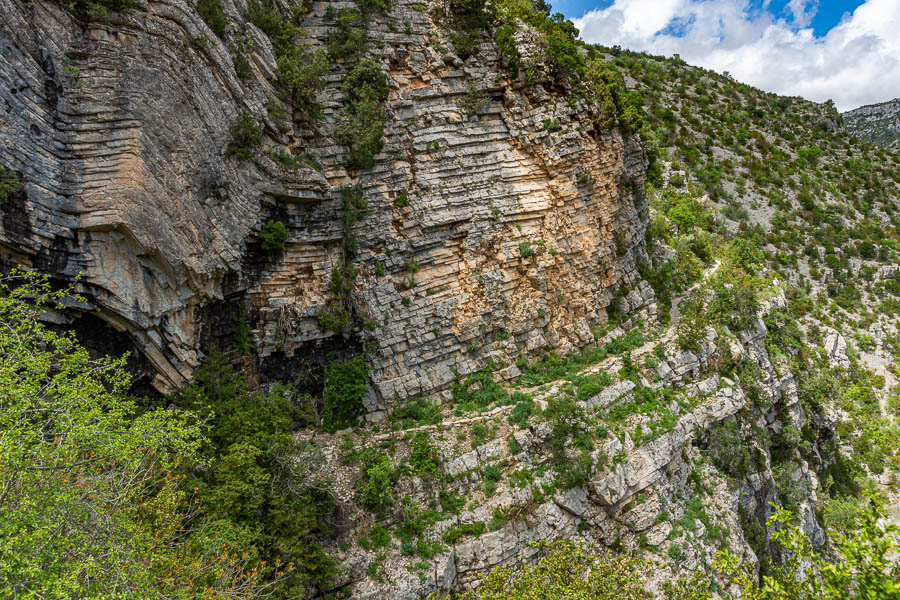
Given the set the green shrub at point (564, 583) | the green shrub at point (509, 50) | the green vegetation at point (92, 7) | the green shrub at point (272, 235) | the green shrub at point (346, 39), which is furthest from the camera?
the green shrub at point (509, 50)

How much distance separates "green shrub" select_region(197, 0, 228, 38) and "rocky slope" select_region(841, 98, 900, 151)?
87.8m

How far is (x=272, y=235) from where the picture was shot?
55.8 feet

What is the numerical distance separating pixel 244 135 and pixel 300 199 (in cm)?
293

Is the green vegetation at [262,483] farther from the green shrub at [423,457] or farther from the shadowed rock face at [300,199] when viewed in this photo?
the green shrub at [423,457]

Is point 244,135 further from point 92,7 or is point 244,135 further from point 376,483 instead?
point 376,483

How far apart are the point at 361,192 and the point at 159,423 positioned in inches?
473

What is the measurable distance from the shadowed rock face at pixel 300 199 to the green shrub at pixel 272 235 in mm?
325

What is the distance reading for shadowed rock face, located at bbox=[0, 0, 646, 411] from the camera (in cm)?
1262

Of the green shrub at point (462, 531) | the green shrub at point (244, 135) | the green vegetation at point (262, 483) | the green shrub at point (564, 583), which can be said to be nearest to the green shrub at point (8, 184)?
the green shrub at point (244, 135)

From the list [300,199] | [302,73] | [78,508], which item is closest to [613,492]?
[78,508]

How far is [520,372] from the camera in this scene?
20.7m

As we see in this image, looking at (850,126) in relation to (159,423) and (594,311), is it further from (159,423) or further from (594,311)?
(159,423)

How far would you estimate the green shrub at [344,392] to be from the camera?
61.1 feet

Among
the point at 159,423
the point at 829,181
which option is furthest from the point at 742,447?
the point at 829,181
